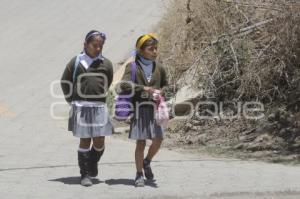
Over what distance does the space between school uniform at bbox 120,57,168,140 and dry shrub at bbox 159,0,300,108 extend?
3067mm

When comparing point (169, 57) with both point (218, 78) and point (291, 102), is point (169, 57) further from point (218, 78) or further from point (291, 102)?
point (291, 102)

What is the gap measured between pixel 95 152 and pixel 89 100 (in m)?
0.60

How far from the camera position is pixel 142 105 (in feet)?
22.2

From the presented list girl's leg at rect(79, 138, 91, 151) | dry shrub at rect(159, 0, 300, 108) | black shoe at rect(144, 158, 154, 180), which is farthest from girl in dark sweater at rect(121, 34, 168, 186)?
dry shrub at rect(159, 0, 300, 108)

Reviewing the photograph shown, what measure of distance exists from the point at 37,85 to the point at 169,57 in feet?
13.5

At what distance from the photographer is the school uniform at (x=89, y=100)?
6762mm

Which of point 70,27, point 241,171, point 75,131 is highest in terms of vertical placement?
point 70,27

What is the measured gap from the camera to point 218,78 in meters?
10.3

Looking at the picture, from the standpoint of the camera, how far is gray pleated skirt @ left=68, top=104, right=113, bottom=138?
6.76 metres

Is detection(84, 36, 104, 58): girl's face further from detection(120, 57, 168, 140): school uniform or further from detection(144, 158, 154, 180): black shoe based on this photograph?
detection(144, 158, 154, 180): black shoe

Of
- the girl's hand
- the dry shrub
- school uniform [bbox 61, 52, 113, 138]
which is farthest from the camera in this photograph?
the dry shrub

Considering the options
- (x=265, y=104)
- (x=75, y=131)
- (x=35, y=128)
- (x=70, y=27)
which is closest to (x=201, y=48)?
(x=265, y=104)

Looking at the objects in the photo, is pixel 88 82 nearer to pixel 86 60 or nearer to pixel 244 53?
pixel 86 60

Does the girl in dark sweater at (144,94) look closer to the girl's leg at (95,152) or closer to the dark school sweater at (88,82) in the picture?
the dark school sweater at (88,82)
